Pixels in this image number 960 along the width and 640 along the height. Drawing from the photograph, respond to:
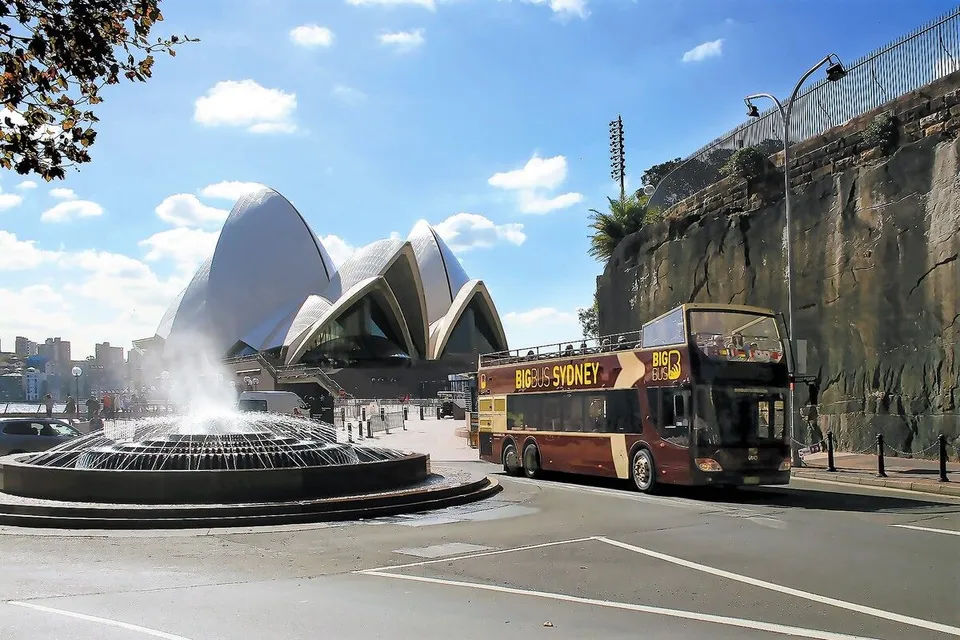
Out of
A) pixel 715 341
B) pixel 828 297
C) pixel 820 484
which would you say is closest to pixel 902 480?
pixel 820 484

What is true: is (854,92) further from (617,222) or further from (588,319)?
(588,319)

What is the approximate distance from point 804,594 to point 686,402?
7.50m

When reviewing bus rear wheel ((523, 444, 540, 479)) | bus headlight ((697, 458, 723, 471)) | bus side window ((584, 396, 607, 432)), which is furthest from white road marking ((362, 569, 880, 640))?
bus rear wheel ((523, 444, 540, 479))

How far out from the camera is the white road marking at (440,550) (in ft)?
30.9

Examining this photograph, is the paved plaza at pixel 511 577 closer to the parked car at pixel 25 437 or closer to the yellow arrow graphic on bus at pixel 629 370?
the yellow arrow graphic on bus at pixel 629 370

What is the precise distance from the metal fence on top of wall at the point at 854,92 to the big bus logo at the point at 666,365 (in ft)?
43.0

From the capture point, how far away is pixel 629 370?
53.0ft

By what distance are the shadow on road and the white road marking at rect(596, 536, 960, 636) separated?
16.5ft

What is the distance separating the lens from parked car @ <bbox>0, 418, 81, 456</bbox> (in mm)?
20719

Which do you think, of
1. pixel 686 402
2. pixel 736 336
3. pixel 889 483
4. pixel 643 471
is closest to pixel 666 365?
pixel 686 402

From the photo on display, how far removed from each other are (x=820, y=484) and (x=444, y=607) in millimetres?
12751

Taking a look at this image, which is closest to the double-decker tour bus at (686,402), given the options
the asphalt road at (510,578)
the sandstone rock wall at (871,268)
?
the asphalt road at (510,578)

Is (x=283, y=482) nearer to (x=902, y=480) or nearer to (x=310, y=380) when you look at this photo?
(x=902, y=480)

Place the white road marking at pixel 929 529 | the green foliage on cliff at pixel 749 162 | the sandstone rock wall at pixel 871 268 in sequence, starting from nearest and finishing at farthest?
the white road marking at pixel 929 529 → the sandstone rock wall at pixel 871 268 → the green foliage on cliff at pixel 749 162
